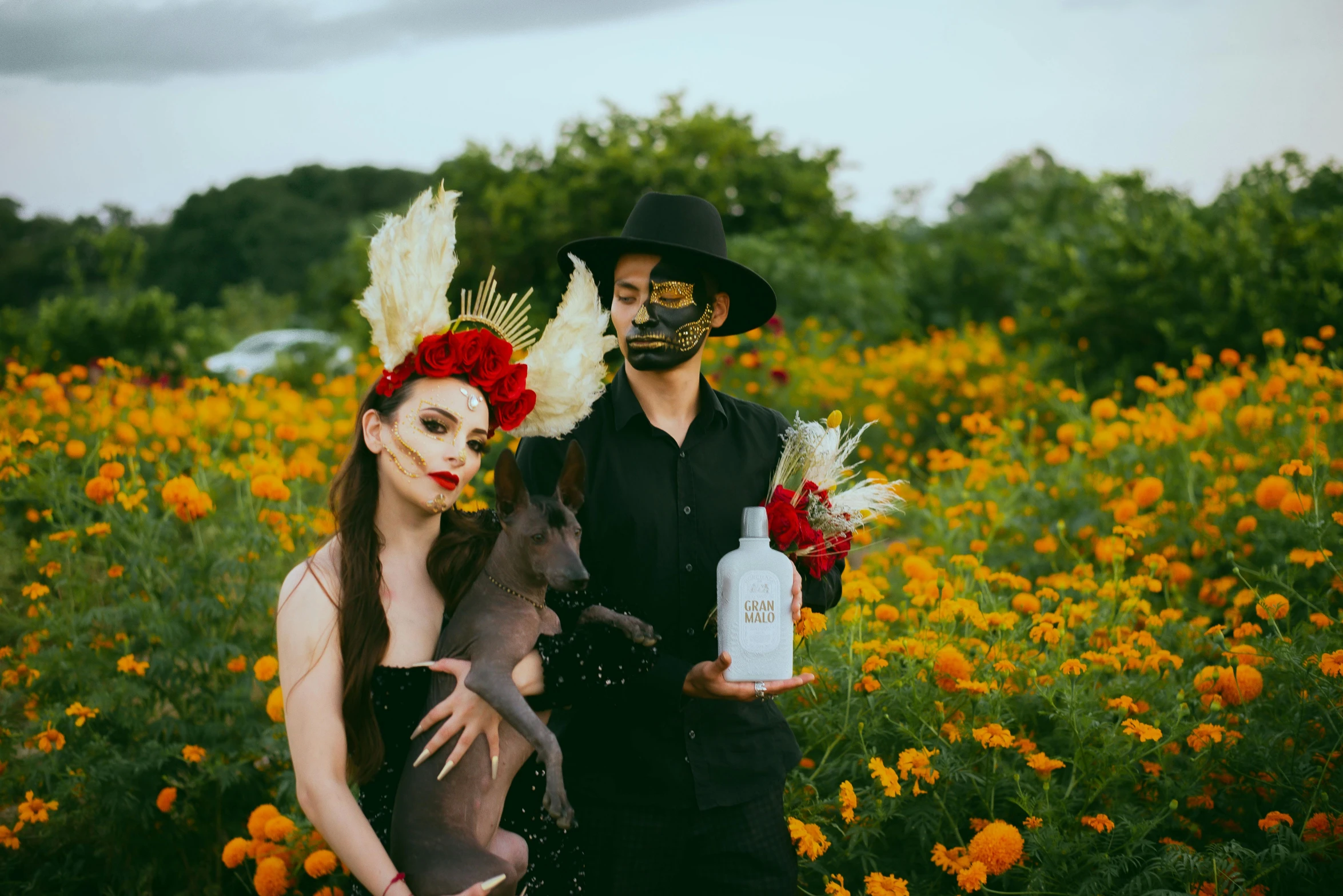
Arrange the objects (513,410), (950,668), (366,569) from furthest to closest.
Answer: (950,668), (513,410), (366,569)

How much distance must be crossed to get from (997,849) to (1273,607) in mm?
1314

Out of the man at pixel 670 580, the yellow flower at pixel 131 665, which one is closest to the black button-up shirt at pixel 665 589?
the man at pixel 670 580

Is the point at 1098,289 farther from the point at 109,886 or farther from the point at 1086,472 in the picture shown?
the point at 109,886

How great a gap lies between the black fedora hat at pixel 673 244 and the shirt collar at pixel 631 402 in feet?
0.93

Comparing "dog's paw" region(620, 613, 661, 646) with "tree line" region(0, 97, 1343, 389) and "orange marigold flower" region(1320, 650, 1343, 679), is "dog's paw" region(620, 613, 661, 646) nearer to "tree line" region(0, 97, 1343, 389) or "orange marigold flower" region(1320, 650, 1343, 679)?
"tree line" region(0, 97, 1343, 389)

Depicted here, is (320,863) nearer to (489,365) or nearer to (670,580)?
(670,580)

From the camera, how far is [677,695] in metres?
2.39

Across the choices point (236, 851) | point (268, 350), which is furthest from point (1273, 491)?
point (268, 350)

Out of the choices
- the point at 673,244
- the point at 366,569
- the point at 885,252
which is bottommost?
the point at 366,569

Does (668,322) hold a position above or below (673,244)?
below

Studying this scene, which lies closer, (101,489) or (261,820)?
(261,820)

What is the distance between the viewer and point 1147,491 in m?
4.64

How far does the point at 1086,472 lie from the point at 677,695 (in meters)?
4.05

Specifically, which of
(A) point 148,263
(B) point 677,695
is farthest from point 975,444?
(A) point 148,263
